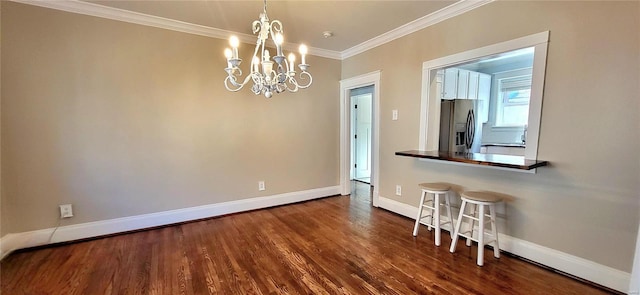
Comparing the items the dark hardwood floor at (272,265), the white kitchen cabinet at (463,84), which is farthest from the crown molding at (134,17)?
the white kitchen cabinet at (463,84)

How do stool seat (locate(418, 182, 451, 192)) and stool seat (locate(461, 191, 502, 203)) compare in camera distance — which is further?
stool seat (locate(418, 182, 451, 192))

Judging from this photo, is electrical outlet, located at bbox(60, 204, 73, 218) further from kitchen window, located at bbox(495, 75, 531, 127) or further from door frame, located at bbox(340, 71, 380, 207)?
kitchen window, located at bbox(495, 75, 531, 127)

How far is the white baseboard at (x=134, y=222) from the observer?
95.5 inches

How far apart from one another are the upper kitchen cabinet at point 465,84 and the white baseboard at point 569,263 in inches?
83.0

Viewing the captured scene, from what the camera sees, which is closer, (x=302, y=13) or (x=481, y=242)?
(x=481, y=242)

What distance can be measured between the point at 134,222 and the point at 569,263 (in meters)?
4.14

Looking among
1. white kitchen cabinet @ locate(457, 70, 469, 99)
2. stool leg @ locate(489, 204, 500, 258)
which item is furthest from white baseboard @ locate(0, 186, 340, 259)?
white kitchen cabinet @ locate(457, 70, 469, 99)

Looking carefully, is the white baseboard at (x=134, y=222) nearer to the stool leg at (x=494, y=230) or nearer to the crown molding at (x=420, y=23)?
the crown molding at (x=420, y=23)

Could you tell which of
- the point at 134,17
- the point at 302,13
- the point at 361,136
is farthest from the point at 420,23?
the point at 134,17

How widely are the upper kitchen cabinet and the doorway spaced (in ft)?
5.57

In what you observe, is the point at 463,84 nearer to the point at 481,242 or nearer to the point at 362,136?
the point at 362,136

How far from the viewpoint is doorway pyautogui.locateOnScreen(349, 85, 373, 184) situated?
541cm

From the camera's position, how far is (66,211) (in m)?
2.57

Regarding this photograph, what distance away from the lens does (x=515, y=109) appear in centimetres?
458
